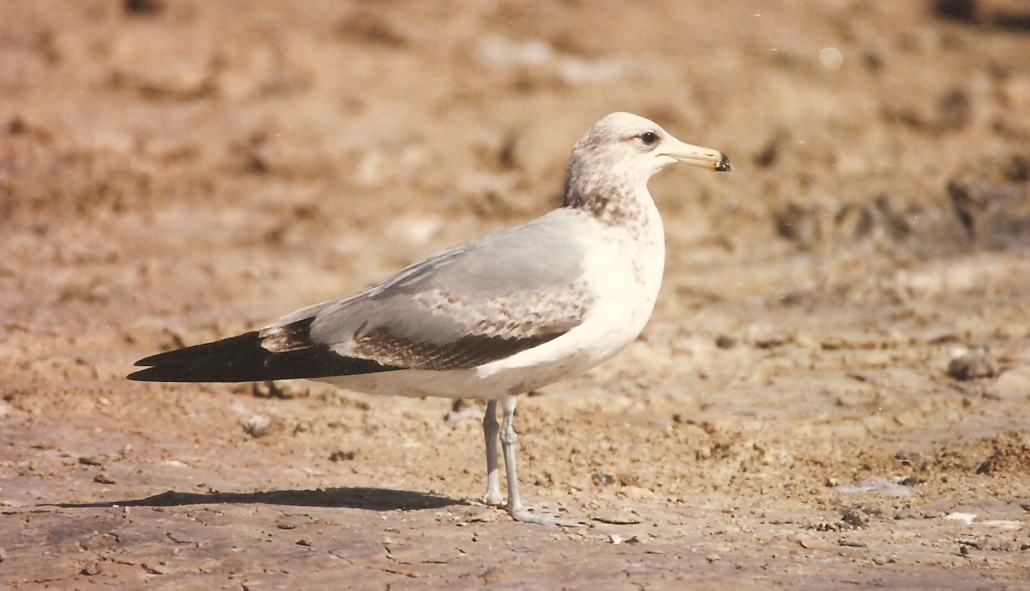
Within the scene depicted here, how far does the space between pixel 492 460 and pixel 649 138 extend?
60.1 inches

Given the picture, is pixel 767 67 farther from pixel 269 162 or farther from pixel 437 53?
pixel 269 162

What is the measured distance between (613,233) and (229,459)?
211 cm

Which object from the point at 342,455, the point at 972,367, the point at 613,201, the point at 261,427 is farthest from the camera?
the point at 972,367

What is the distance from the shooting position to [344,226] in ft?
33.1

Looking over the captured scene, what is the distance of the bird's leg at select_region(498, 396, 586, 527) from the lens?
16.1 feet

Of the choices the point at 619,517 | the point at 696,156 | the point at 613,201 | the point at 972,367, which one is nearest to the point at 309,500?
the point at 619,517

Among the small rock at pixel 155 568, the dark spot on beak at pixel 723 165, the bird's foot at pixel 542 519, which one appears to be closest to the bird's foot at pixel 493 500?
the bird's foot at pixel 542 519

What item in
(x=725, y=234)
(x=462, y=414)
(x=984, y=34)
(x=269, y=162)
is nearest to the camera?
(x=462, y=414)

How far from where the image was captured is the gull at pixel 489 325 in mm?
5004

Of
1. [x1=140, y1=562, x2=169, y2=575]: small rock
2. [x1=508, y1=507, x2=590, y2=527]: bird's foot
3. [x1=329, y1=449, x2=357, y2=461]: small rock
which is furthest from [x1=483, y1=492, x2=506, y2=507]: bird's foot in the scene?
[x1=140, y1=562, x2=169, y2=575]: small rock

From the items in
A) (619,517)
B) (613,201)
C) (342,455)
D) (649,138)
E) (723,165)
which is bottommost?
(619,517)

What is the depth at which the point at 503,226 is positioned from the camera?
9734mm

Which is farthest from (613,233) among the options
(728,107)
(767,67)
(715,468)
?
(767,67)

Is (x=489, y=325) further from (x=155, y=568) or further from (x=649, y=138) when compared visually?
(x=155, y=568)
